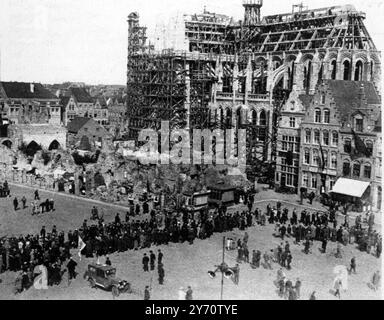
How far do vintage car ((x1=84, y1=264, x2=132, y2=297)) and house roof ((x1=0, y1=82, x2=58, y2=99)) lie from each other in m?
55.2

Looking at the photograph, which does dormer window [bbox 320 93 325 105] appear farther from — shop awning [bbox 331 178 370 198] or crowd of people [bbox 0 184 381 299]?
crowd of people [bbox 0 184 381 299]

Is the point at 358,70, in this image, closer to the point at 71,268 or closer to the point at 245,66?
the point at 245,66

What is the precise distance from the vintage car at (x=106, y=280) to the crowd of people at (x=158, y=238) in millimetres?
1648

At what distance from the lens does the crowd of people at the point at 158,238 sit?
2750cm

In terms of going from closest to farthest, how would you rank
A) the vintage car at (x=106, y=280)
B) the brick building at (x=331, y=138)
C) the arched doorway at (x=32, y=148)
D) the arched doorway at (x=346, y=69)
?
the vintage car at (x=106, y=280)
the brick building at (x=331, y=138)
the arched doorway at (x=346, y=69)
the arched doorway at (x=32, y=148)

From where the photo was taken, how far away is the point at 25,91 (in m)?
78.1

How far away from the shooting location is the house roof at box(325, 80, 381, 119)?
1762 inches

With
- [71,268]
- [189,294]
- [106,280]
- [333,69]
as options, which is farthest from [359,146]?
[71,268]

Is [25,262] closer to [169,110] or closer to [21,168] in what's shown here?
[21,168]

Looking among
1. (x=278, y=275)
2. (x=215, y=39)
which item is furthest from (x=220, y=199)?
(x=215, y=39)

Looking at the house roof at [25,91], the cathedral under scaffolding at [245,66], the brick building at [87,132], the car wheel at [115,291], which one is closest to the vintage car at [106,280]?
the car wheel at [115,291]

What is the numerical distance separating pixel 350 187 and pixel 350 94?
8.55 m

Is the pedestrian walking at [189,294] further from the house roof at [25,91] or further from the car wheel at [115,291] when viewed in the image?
the house roof at [25,91]
